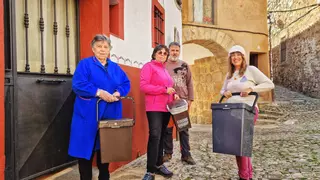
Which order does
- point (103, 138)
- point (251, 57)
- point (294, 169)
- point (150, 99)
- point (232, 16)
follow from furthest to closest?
point (251, 57) < point (232, 16) < point (294, 169) < point (150, 99) < point (103, 138)

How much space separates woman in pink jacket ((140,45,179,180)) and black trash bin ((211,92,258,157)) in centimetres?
58

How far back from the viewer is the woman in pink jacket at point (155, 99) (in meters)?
3.18

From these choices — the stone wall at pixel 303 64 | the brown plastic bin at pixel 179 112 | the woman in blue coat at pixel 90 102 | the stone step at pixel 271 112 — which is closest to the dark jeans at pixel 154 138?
the brown plastic bin at pixel 179 112

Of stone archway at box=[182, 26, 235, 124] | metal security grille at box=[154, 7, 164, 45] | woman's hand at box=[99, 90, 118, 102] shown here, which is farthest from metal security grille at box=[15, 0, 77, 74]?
stone archway at box=[182, 26, 235, 124]

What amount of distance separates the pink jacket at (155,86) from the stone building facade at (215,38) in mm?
6807

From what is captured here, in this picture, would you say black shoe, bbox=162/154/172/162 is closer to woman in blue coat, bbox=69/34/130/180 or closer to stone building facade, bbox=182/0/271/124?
woman in blue coat, bbox=69/34/130/180

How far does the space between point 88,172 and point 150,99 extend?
104 cm

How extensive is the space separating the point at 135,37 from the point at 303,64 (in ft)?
40.9

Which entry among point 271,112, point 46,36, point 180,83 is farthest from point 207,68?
point 46,36

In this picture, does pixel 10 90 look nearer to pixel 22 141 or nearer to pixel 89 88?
pixel 22 141

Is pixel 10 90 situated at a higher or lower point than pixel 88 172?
higher

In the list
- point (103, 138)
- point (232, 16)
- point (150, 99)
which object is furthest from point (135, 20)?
point (232, 16)

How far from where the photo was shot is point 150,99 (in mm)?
3268

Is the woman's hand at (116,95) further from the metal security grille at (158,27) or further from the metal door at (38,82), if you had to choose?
the metal security grille at (158,27)
